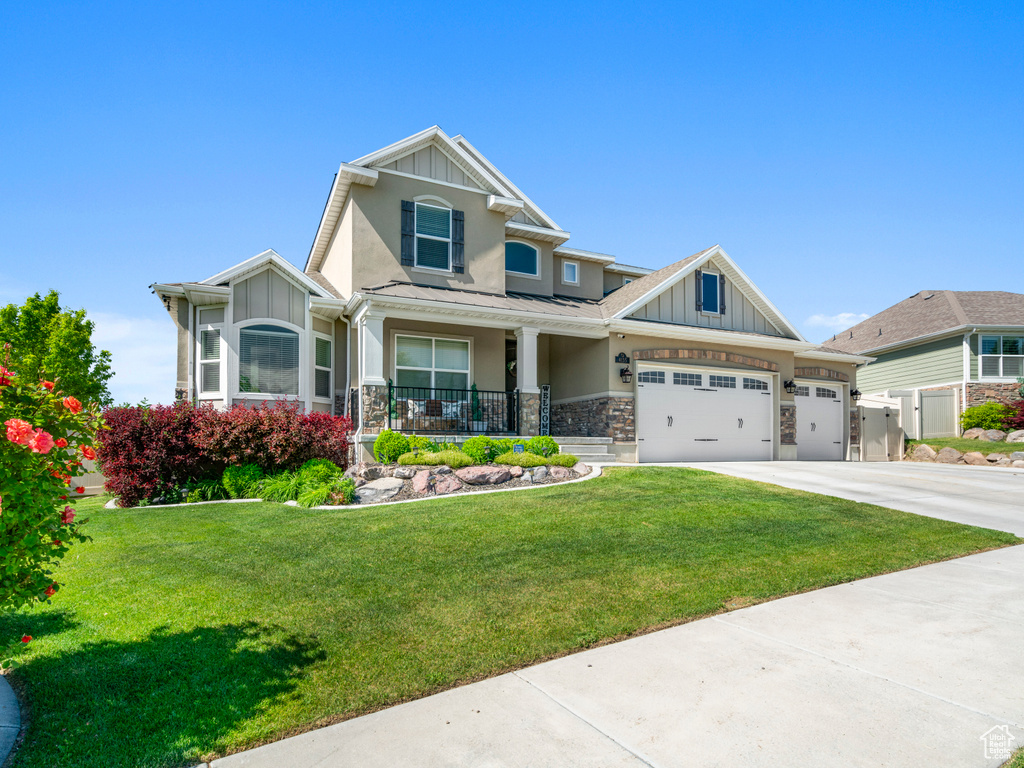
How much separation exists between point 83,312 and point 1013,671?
89.4 feet

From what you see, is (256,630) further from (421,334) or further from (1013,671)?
(421,334)

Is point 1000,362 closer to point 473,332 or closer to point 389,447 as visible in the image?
point 473,332

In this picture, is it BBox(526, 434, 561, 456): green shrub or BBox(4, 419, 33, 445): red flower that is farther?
BBox(526, 434, 561, 456): green shrub

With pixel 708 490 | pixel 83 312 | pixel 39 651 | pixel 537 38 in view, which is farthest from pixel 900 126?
pixel 83 312

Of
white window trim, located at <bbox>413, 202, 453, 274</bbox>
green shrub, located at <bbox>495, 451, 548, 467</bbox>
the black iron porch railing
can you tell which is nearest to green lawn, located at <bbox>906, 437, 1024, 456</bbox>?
the black iron porch railing

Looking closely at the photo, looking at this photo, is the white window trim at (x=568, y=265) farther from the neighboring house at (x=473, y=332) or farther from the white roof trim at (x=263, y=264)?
the white roof trim at (x=263, y=264)

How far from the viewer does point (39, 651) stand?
3.84m

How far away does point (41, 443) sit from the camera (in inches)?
108

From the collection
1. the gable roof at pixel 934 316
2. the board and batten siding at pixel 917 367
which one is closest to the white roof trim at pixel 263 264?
the gable roof at pixel 934 316

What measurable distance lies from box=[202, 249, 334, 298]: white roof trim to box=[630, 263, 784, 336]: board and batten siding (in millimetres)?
8083

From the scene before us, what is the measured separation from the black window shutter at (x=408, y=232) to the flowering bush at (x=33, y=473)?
1208 centimetres

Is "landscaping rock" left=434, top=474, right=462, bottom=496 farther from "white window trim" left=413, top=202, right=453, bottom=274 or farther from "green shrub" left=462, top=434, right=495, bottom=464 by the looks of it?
"white window trim" left=413, top=202, right=453, bottom=274

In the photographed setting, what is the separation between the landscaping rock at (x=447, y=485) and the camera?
10156 millimetres

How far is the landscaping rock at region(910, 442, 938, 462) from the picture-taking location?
63.8ft
